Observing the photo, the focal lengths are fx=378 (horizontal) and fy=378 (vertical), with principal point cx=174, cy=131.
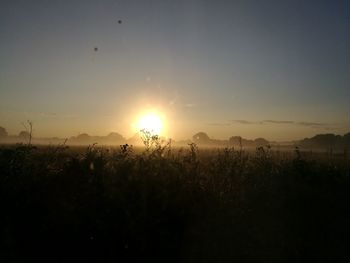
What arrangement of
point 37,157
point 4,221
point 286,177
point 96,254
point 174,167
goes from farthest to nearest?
1. point 286,177
2. point 37,157
3. point 174,167
4. point 4,221
5. point 96,254

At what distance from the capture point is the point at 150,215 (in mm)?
7223

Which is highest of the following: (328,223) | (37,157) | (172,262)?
(37,157)

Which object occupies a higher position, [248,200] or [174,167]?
[174,167]

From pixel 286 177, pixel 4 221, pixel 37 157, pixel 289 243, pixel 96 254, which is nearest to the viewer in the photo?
pixel 96 254

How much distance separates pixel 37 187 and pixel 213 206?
12.3ft

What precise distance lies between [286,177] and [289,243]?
3.00 meters

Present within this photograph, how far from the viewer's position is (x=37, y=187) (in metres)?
7.81

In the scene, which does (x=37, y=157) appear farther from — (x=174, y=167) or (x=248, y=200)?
(x=248, y=200)

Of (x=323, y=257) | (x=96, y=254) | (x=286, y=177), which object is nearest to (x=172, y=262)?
(x=96, y=254)

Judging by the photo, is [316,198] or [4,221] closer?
[4,221]

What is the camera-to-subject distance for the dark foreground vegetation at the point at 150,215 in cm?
704

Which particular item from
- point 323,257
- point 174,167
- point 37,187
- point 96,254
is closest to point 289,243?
point 323,257

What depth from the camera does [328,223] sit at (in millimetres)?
8758

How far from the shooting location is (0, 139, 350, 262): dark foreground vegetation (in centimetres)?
704
